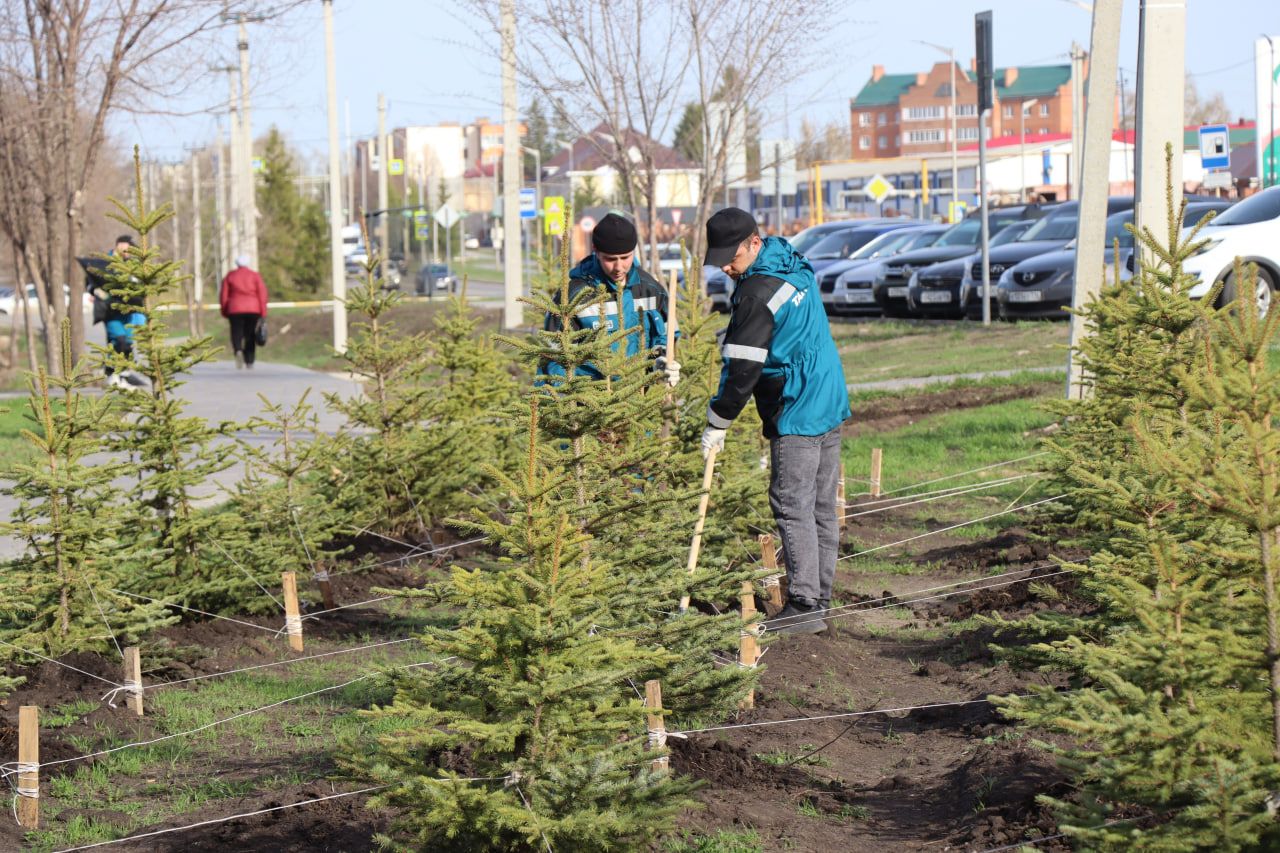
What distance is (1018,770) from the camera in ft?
14.9

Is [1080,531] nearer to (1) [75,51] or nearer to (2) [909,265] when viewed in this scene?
(1) [75,51]

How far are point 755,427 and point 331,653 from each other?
310cm

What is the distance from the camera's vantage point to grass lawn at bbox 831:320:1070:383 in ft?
54.5

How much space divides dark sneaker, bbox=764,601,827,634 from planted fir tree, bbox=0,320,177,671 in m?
2.54

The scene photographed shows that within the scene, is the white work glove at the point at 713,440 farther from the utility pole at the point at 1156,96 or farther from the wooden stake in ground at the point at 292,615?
the utility pole at the point at 1156,96

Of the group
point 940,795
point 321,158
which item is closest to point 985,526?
point 940,795

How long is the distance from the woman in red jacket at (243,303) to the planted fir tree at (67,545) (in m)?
16.2

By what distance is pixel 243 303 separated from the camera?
2270cm

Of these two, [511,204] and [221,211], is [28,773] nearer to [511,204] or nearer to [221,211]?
[511,204]

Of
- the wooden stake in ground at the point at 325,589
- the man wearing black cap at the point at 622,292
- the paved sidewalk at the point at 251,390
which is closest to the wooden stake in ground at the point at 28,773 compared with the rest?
the man wearing black cap at the point at 622,292

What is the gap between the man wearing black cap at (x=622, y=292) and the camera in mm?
6707

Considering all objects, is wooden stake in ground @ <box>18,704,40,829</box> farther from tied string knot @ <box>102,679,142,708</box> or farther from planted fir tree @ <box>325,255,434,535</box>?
planted fir tree @ <box>325,255,434,535</box>

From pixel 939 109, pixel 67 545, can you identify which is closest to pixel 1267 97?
pixel 67 545

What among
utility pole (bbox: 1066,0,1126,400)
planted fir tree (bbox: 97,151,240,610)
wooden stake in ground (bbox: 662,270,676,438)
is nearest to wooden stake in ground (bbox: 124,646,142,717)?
planted fir tree (bbox: 97,151,240,610)
